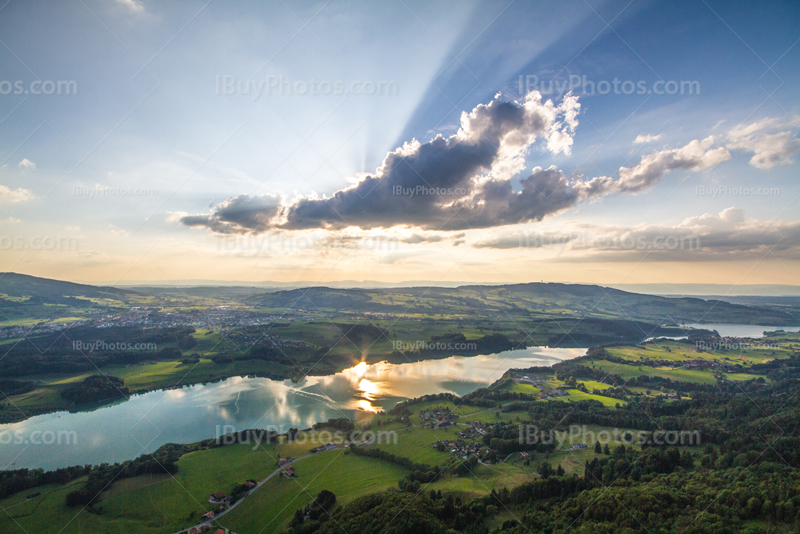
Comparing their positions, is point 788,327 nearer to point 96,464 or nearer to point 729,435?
point 729,435

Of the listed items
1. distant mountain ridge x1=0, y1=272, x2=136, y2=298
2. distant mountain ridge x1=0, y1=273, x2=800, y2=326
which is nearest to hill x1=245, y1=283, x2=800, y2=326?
distant mountain ridge x1=0, y1=273, x2=800, y2=326

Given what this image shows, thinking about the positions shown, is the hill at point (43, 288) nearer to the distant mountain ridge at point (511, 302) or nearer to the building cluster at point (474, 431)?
the distant mountain ridge at point (511, 302)

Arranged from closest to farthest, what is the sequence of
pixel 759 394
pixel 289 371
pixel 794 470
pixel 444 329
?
pixel 794 470 → pixel 759 394 → pixel 289 371 → pixel 444 329

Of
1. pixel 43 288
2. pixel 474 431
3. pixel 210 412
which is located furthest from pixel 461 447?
pixel 43 288

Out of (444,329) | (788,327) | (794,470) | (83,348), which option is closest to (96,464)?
(83,348)

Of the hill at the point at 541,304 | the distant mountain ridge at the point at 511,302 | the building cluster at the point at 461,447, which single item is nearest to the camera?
the building cluster at the point at 461,447

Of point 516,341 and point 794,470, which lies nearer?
point 794,470

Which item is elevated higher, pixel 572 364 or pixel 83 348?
pixel 83 348

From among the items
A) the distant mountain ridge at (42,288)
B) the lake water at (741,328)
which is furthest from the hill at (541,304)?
the distant mountain ridge at (42,288)
